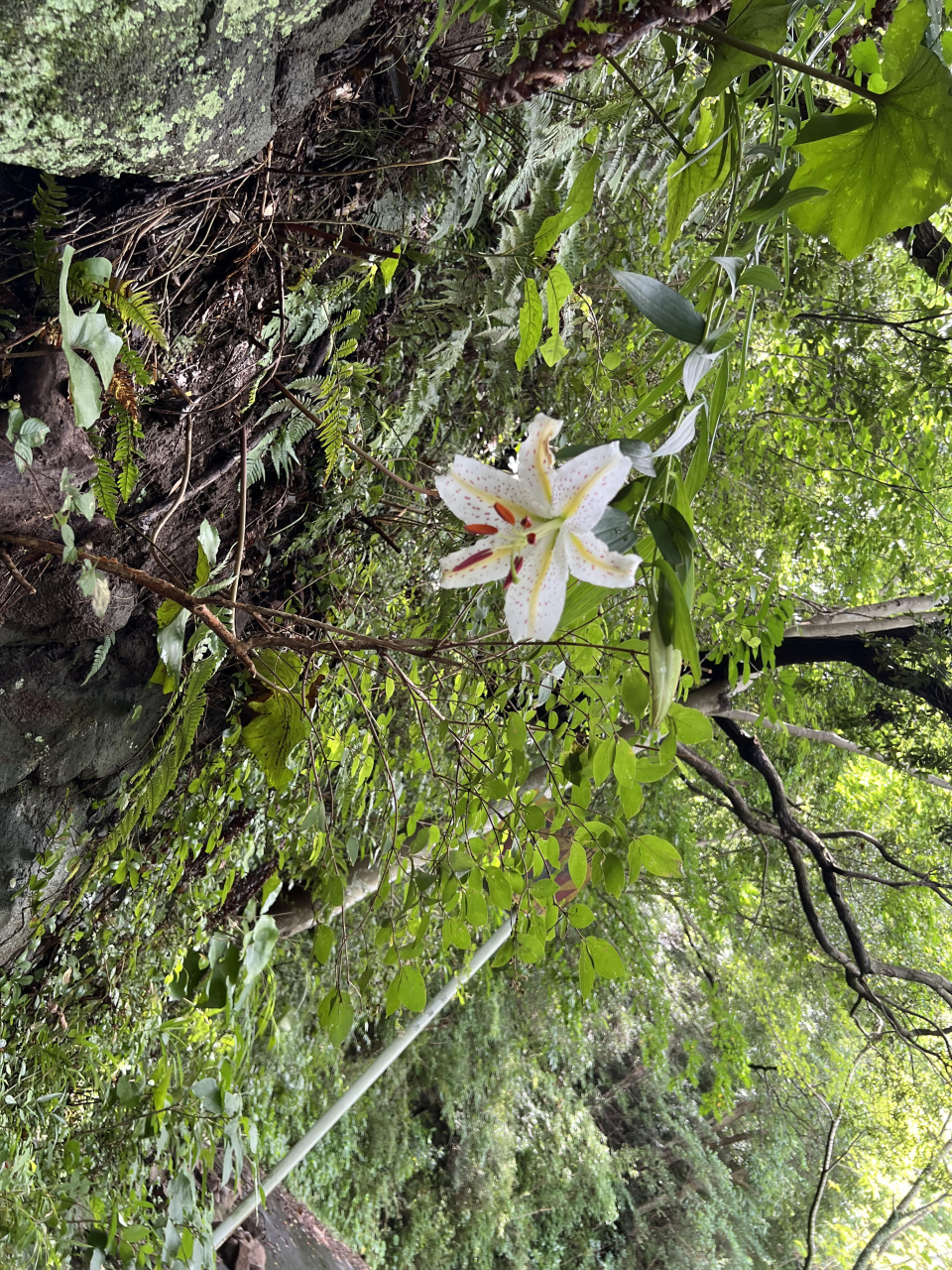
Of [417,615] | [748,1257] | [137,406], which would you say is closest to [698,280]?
[137,406]

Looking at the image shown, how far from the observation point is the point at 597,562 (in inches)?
10.9

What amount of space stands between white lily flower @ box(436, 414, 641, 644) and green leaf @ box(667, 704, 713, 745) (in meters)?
0.29

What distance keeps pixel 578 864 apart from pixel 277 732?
30 cm

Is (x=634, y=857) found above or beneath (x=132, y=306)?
beneath

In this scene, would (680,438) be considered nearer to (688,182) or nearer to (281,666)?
(688,182)

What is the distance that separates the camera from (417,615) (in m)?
1.39

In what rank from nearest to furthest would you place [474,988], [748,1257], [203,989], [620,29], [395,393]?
[620,29] → [203,989] → [395,393] → [474,988] → [748,1257]

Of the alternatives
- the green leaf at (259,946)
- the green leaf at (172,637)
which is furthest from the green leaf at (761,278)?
the green leaf at (259,946)

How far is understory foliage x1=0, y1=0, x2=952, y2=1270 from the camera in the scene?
0.43 metres

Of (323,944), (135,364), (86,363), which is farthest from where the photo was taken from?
(323,944)

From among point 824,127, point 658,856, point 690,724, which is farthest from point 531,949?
point 824,127

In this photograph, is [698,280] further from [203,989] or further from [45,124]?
[203,989]

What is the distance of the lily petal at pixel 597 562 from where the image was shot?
262 mm

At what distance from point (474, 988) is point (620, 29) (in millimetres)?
4916
